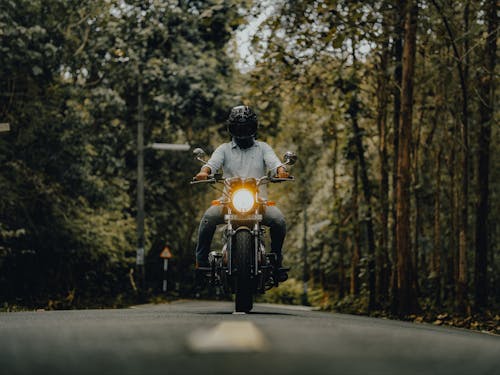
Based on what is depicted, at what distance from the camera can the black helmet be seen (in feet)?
32.7

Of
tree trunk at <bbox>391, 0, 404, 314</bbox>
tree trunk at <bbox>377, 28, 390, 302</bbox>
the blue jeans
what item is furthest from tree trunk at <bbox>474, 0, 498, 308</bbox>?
the blue jeans

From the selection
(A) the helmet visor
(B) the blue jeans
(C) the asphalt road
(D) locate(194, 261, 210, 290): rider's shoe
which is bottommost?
(C) the asphalt road

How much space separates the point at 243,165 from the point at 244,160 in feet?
0.19

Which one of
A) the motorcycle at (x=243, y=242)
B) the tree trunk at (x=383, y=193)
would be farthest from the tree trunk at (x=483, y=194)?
the motorcycle at (x=243, y=242)

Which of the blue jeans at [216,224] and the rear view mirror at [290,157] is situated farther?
the blue jeans at [216,224]

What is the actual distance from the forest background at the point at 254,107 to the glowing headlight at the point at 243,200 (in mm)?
6803

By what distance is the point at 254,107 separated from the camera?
79.9 ft

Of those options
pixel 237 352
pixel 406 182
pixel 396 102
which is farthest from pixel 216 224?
pixel 396 102

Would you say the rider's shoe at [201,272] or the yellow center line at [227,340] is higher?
the rider's shoe at [201,272]

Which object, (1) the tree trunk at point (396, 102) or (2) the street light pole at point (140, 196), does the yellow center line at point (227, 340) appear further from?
(2) the street light pole at point (140, 196)

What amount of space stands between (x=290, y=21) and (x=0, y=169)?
833 centimetres

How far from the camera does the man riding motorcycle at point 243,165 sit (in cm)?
1003

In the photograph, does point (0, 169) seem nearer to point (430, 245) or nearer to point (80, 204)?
point (80, 204)

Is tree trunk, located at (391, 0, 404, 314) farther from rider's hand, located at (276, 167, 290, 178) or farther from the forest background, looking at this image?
rider's hand, located at (276, 167, 290, 178)
